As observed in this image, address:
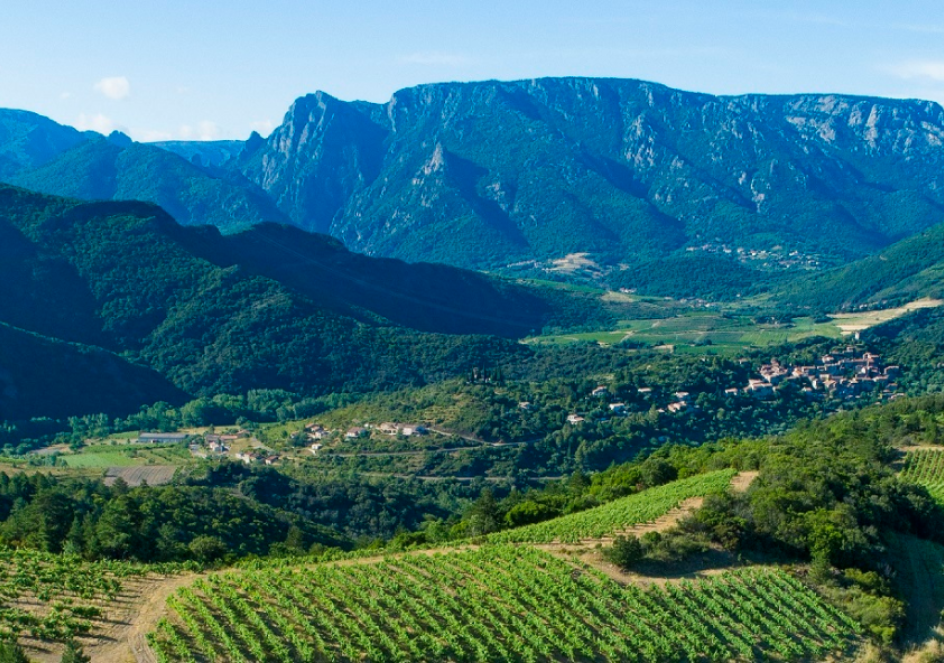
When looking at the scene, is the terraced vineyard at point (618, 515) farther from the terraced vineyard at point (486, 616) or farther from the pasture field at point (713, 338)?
the pasture field at point (713, 338)

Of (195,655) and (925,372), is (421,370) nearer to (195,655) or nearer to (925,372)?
(925,372)

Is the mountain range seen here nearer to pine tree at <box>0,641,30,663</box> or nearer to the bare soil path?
the bare soil path

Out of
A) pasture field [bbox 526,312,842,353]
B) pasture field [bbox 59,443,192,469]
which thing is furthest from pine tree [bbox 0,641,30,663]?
pasture field [bbox 526,312,842,353]

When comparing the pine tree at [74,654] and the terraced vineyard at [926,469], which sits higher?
the pine tree at [74,654]

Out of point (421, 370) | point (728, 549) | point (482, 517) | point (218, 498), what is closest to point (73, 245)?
point (421, 370)

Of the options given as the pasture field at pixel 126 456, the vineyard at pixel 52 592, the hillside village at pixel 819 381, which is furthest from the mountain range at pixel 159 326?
the vineyard at pixel 52 592

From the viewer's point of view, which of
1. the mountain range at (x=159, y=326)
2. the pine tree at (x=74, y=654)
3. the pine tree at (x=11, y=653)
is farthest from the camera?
the mountain range at (x=159, y=326)

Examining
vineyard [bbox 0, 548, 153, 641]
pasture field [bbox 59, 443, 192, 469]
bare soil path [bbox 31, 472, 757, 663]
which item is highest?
vineyard [bbox 0, 548, 153, 641]
